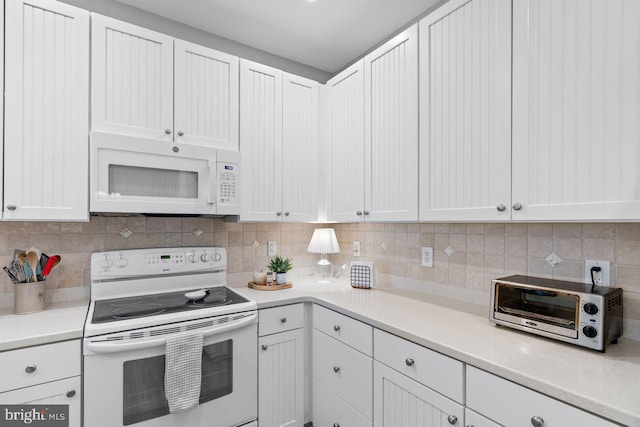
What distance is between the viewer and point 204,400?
162 cm

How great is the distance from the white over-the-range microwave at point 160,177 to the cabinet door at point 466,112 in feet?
3.86

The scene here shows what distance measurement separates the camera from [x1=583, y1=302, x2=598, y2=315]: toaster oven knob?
1.11 m

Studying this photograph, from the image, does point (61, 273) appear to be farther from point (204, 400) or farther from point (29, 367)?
point (204, 400)

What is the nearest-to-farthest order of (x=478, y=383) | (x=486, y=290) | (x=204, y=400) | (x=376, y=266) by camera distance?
(x=478, y=383), (x=204, y=400), (x=486, y=290), (x=376, y=266)

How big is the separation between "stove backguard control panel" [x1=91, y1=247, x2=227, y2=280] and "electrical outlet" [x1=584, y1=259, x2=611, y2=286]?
1.99 m

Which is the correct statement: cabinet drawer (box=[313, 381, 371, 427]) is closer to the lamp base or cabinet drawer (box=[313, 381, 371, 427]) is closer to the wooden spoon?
the lamp base

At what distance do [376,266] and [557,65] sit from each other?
1622 millimetres

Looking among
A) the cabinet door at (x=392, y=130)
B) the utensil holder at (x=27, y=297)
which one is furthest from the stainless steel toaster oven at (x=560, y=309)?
the utensil holder at (x=27, y=297)

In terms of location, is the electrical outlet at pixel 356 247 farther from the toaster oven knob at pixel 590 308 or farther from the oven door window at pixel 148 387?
the toaster oven knob at pixel 590 308

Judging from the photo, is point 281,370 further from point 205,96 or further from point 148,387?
point 205,96

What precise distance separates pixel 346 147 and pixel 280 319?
122cm

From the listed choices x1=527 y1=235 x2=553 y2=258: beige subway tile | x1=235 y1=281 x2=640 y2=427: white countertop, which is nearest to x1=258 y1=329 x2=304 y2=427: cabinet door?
x1=235 y1=281 x2=640 y2=427: white countertop

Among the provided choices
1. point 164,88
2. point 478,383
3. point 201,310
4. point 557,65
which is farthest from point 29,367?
point 557,65

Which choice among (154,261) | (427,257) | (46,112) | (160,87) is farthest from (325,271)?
(46,112)
